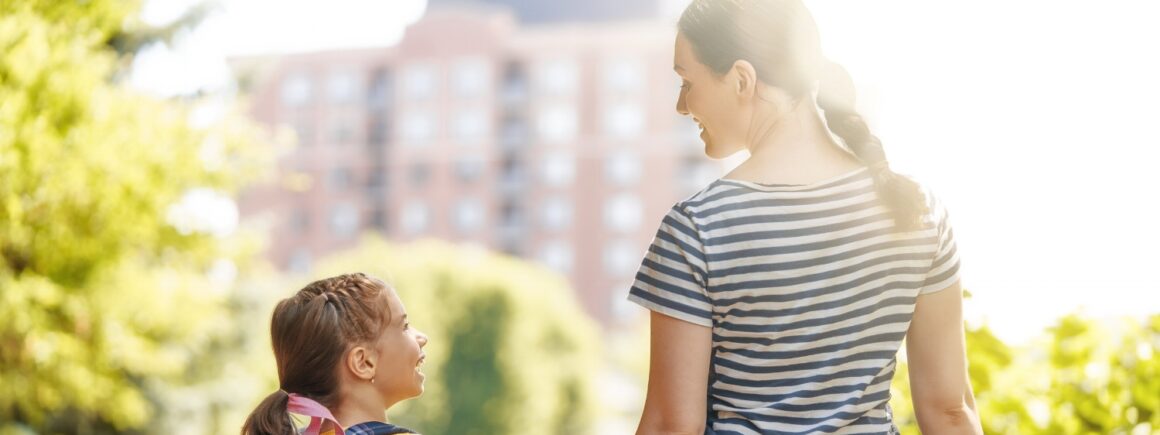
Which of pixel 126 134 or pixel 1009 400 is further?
pixel 126 134

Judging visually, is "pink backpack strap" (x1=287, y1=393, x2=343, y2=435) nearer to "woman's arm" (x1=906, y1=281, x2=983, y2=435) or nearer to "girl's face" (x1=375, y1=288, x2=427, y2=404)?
"girl's face" (x1=375, y1=288, x2=427, y2=404)

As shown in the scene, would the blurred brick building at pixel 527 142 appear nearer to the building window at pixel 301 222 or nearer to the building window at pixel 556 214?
the building window at pixel 556 214

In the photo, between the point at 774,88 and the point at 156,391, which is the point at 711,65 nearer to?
the point at 774,88

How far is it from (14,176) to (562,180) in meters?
58.0

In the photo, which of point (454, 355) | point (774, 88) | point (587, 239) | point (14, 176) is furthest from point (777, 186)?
point (587, 239)

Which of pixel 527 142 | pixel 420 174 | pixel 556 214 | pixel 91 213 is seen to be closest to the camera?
pixel 91 213

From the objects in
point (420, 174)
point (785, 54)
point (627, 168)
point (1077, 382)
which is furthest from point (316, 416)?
point (420, 174)

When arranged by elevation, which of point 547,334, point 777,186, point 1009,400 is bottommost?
point 547,334

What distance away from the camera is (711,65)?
1.64 meters

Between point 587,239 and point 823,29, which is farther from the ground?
point 823,29

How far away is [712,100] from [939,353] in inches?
19.0

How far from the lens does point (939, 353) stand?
5.64ft

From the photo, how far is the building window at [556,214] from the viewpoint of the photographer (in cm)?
6488

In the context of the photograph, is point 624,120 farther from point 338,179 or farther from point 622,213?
point 338,179
